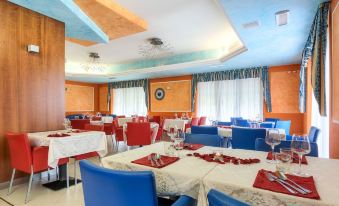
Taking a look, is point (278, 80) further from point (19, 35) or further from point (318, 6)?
point (19, 35)

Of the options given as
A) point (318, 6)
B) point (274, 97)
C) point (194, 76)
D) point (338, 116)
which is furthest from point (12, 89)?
point (274, 97)

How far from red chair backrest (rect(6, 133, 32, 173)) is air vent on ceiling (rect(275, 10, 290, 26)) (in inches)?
157

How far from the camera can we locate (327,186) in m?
1.10

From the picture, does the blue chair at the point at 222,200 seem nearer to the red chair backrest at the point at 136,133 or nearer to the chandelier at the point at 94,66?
the red chair backrest at the point at 136,133

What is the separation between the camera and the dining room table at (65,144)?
9.13 feet

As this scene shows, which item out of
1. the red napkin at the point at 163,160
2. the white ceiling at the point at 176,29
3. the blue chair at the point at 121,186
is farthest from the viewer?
the white ceiling at the point at 176,29

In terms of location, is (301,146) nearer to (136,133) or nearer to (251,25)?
(251,25)

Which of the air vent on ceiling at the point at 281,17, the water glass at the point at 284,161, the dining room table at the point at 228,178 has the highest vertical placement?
the air vent on ceiling at the point at 281,17

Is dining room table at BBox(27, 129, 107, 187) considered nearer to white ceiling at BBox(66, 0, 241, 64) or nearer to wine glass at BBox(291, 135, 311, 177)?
white ceiling at BBox(66, 0, 241, 64)

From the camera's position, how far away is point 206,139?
244 cm

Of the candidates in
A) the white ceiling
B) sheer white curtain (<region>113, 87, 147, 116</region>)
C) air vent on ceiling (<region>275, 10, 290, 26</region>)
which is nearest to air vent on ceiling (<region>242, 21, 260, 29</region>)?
air vent on ceiling (<region>275, 10, 290, 26</region>)

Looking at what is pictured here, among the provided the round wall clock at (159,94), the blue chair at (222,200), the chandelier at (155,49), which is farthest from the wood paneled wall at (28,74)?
the round wall clock at (159,94)

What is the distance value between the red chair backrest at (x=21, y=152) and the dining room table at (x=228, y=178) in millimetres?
1584

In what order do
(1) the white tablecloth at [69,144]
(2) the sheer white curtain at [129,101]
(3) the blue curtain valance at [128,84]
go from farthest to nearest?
1. (2) the sheer white curtain at [129,101]
2. (3) the blue curtain valance at [128,84]
3. (1) the white tablecloth at [69,144]
